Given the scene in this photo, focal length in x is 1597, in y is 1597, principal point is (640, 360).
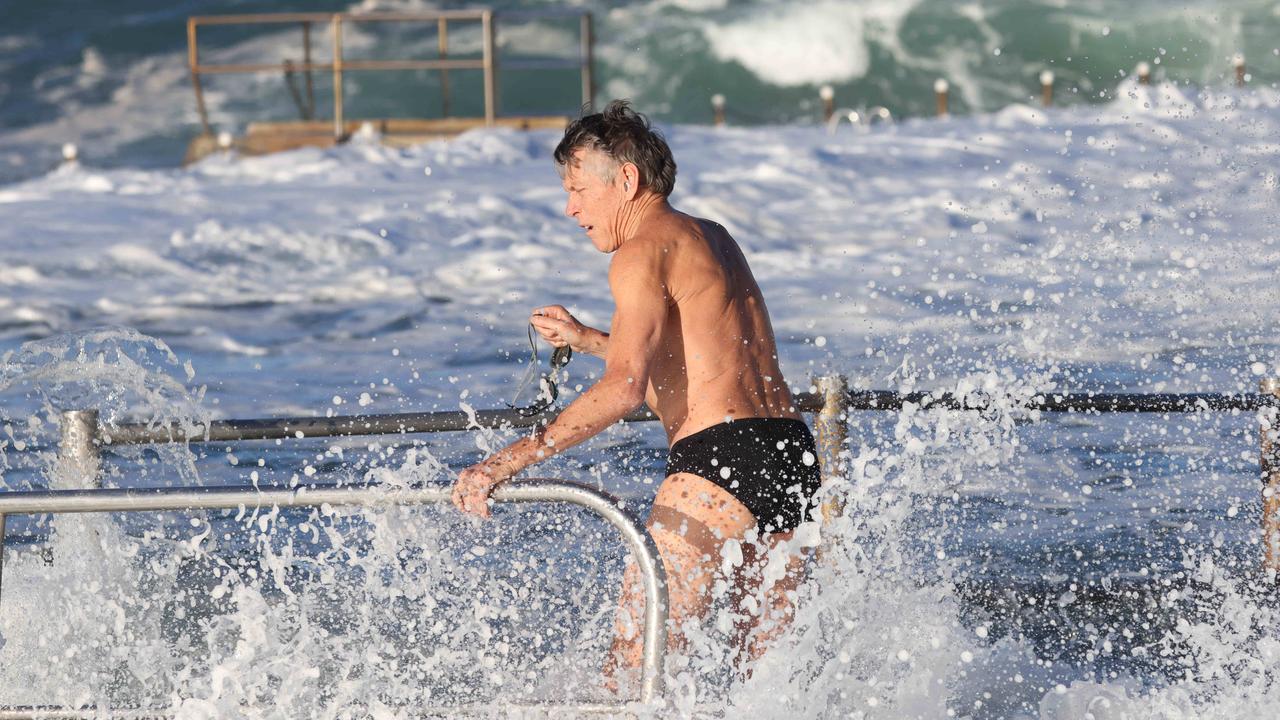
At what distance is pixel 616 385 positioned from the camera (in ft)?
11.6

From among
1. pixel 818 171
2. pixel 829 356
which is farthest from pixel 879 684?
pixel 818 171

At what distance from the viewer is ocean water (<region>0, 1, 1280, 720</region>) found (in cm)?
461

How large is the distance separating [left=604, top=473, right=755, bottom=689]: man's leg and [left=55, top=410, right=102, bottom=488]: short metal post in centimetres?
227

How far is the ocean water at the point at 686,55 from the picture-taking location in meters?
39.4

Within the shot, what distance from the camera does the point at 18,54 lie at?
40812 mm

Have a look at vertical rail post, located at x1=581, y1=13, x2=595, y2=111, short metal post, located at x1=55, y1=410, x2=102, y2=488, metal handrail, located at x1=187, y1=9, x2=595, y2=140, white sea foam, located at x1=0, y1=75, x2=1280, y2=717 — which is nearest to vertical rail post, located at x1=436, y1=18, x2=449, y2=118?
metal handrail, located at x1=187, y1=9, x2=595, y2=140

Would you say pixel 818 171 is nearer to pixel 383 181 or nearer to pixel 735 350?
pixel 383 181

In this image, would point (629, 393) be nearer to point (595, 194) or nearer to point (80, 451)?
point (595, 194)

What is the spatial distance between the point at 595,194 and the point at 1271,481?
127 inches

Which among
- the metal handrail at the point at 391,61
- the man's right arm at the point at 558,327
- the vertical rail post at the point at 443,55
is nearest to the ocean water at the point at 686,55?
the vertical rail post at the point at 443,55

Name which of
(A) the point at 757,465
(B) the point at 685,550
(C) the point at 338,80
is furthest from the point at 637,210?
(C) the point at 338,80

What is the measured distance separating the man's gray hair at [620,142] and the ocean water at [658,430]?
3.04 ft

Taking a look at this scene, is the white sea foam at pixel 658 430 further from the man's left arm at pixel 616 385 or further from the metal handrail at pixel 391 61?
the metal handrail at pixel 391 61

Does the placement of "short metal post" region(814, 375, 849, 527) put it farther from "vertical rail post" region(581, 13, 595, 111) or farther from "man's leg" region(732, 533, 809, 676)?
Result: "vertical rail post" region(581, 13, 595, 111)
